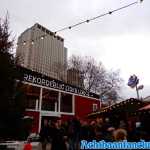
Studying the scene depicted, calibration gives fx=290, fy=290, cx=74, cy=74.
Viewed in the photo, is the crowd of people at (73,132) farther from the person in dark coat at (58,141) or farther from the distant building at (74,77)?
the distant building at (74,77)

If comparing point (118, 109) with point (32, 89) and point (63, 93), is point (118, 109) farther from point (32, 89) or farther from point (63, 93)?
point (63, 93)

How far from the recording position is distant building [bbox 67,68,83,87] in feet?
158

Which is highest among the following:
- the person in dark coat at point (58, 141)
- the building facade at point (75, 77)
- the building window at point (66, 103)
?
the building facade at point (75, 77)

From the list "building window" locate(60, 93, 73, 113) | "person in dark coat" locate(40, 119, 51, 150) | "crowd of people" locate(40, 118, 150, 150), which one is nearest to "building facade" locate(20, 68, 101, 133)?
"building window" locate(60, 93, 73, 113)

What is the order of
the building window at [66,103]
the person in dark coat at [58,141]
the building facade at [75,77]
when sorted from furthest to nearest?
the building facade at [75,77]
the building window at [66,103]
the person in dark coat at [58,141]

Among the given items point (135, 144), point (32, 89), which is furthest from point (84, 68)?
point (135, 144)

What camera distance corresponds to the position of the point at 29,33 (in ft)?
54.9

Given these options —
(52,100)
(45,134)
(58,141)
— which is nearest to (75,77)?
(52,100)

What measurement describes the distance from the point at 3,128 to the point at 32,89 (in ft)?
40.9

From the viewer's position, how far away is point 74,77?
158ft

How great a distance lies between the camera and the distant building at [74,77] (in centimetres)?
4822

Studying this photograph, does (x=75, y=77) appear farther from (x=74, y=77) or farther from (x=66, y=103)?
(x=66, y=103)

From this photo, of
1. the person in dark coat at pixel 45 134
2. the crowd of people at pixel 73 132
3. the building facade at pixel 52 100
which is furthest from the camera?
the building facade at pixel 52 100

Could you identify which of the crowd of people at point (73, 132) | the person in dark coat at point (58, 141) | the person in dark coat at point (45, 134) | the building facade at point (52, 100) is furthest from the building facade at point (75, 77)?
the person in dark coat at point (58, 141)
